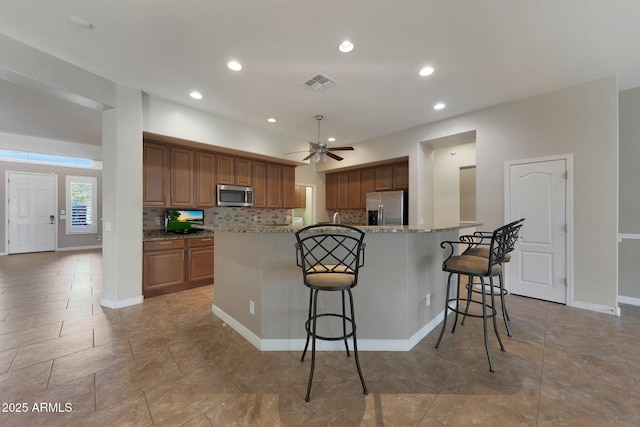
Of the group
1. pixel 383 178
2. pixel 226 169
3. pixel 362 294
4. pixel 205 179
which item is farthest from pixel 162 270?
pixel 383 178

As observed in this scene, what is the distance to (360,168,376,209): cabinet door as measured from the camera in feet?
18.8

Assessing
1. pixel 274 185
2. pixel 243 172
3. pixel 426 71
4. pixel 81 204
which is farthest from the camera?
pixel 81 204

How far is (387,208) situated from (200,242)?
357 centimetres

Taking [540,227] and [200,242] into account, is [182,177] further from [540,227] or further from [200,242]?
[540,227]

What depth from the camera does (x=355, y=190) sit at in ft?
19.8

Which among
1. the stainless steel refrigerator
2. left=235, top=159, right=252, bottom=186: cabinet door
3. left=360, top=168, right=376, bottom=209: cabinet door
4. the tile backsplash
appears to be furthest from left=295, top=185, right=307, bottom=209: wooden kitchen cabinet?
the stainless steel refrigerator

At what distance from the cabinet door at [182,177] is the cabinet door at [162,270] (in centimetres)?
83

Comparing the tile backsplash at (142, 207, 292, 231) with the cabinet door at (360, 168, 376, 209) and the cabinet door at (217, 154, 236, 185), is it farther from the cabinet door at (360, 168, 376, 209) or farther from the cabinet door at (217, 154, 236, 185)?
the cabinet door at (360, 168, 376, 209)

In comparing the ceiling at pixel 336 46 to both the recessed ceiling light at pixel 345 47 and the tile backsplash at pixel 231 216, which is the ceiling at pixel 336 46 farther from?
the tile backsplash at pixel 231 216

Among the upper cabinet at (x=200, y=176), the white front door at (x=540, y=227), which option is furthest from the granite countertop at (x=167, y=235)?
the white front door at (x=540, y=227)

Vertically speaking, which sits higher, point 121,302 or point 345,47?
point 345,47

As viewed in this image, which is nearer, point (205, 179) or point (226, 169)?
point (205, 179)

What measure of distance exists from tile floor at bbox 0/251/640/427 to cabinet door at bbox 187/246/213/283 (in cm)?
110

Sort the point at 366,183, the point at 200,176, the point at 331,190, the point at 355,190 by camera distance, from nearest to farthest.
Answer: the point at 200,176 → the point at 366,183 → the point at 355,190 → the point at 331,190
